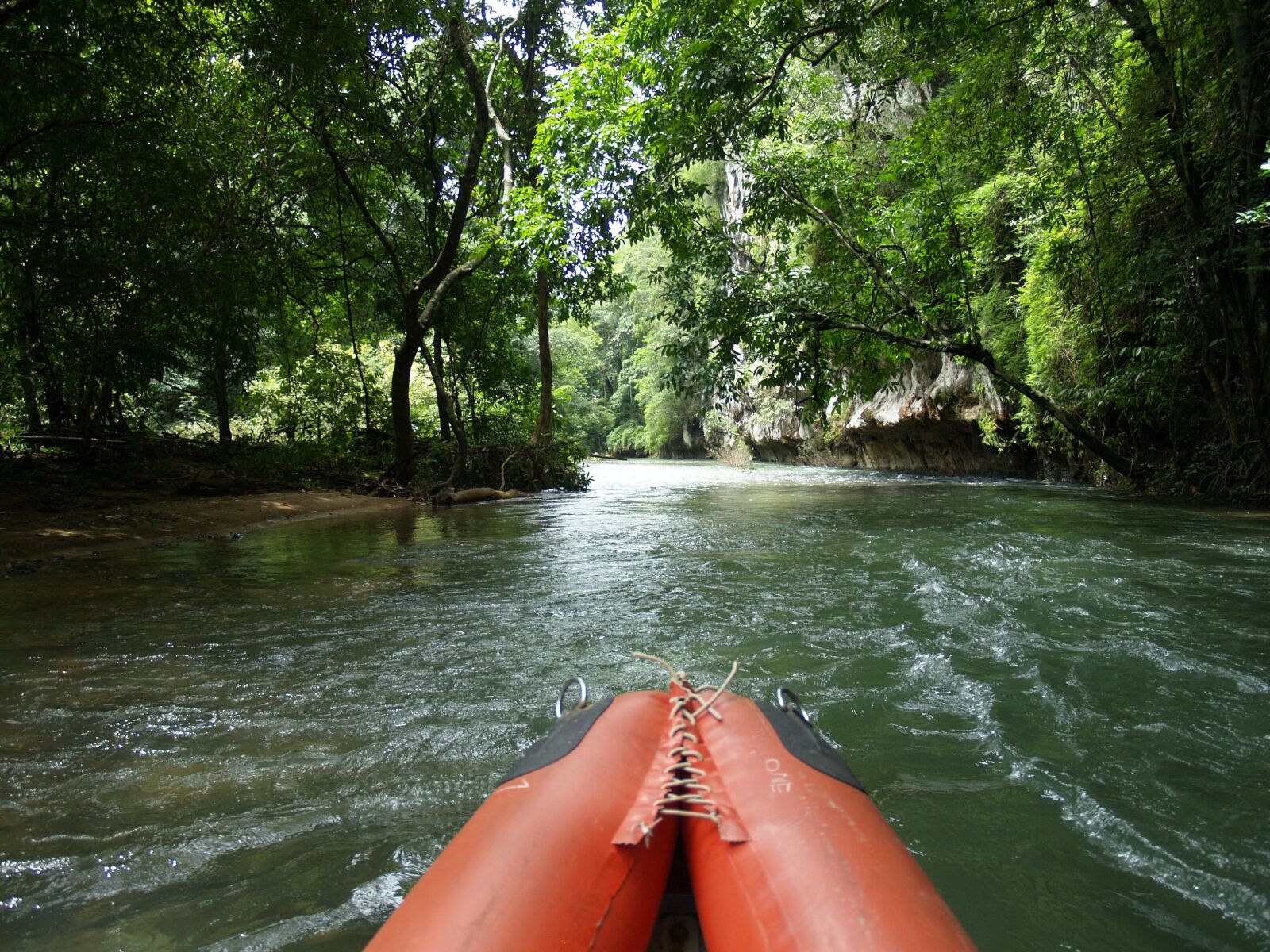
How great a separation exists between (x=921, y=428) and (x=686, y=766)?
17.3 m

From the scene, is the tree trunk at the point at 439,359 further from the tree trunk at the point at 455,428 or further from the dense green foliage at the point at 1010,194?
the dense green foliage at the point at 1010,194

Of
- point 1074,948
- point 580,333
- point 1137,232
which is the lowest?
point 1074,948

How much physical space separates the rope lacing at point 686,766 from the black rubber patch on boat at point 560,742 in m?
0.21

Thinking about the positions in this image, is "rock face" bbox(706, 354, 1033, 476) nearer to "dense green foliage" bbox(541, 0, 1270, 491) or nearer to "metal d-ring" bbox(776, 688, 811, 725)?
"dense green foliage" bbox(541, 0, 1270, 491)

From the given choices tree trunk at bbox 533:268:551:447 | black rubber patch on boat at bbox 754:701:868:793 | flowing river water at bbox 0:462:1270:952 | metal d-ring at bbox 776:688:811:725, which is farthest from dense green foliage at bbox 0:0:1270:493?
black rubber patch on boat at bbox 754:701:868:793

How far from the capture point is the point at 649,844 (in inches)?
53.5

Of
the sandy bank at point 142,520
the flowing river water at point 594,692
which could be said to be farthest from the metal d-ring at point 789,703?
the sandy bank at point 142,520

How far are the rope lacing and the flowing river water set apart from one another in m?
0.65

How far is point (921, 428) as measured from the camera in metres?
17.2

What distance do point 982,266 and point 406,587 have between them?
469 inches

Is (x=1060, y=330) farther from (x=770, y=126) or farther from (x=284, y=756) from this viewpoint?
A: (x=284, y=756)

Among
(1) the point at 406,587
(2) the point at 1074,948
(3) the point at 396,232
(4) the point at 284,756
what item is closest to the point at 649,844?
(2) the point at 1074,948

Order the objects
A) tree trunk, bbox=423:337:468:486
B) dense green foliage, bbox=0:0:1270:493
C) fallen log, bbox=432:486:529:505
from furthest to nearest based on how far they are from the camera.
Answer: tree trunk, bbox=423:337:468:486
fallen log, bbox=432:486:529:505
dense green foliage, bbox=0:0:1270:493

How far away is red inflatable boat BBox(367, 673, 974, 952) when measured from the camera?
107 cm
